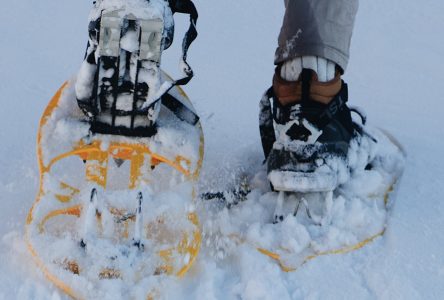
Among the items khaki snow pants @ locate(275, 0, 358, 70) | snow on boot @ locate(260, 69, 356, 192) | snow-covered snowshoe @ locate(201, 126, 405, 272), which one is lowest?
snow-covered snowshoe @ locate(201, 126, 405, 272)

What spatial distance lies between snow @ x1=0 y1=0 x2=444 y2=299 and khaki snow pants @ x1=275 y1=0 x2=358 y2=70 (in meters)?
0.42

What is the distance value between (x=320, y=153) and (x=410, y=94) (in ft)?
3.69

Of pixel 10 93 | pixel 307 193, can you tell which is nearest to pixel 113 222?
pixel 307 193

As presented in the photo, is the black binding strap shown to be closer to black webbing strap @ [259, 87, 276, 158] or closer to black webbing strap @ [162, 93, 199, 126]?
black webbing strap @ [259, 87, 276, 158]

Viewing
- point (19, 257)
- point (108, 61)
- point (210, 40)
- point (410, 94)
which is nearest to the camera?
point (19, 257)

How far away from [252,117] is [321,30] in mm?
666

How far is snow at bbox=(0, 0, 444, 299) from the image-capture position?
1.70m

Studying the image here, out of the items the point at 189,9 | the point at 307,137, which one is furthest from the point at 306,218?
the point at 189,9

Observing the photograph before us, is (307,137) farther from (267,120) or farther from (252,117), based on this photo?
(252,117)

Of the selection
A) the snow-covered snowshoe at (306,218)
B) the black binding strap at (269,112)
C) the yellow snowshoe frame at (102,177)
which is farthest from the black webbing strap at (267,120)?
the yellow snowshoe frame at (102,177)

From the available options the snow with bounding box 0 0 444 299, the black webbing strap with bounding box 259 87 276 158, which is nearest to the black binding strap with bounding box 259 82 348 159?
the black webbing strap with bounding box 259 87 276 158

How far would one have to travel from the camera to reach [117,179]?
6.68 feet

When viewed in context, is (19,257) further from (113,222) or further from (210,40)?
(210,40)

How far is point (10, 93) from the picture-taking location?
2.55 metres
